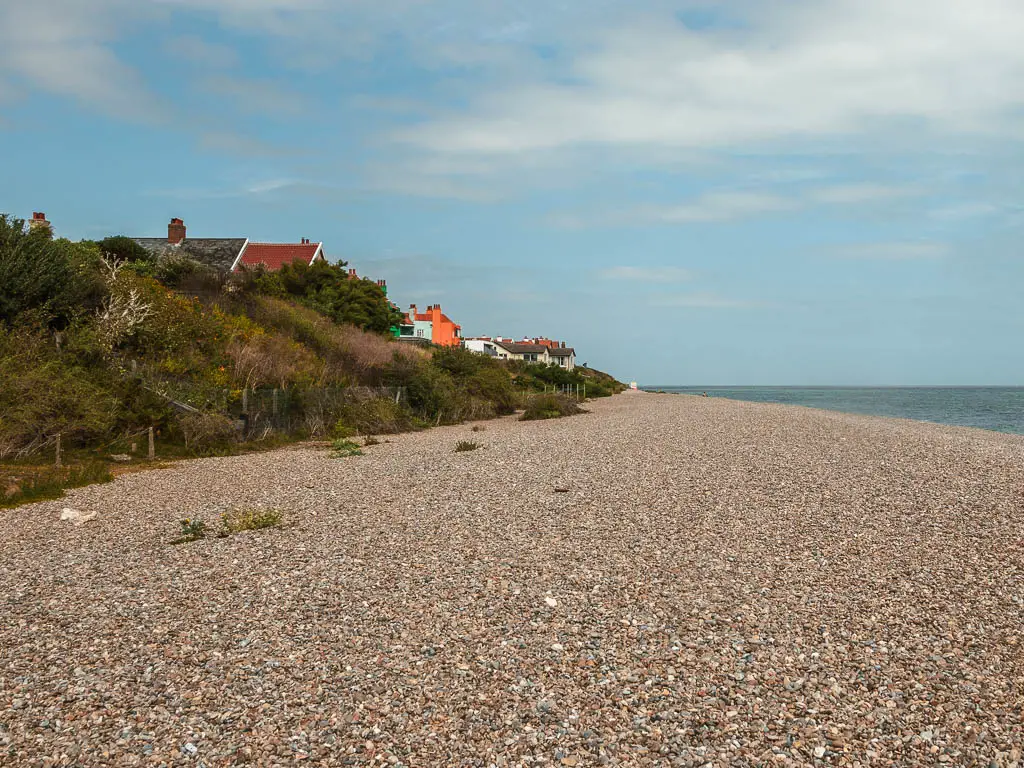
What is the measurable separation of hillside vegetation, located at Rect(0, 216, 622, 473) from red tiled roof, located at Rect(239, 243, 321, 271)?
16723 mm

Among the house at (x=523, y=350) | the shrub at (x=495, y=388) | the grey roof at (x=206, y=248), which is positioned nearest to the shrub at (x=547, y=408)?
the shrub at (x=495, y=388)

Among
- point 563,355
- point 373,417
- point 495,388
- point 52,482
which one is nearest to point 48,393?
point 52,482

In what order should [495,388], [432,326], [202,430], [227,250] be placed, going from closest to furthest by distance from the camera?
[202,430] < [495,388] < [227,250] < [432,326]

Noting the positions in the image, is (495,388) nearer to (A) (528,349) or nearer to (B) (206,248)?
(B) (206,248)

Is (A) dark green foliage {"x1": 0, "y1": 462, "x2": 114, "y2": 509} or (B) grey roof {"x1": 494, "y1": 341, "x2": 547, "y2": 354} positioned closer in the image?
(A) dark green foliage {"x1": 0, "y1": 462, "x2": 114, "y2": 509}

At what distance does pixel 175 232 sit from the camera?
144 feet

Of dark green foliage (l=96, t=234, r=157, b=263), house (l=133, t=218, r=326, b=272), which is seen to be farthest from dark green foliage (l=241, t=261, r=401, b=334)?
dark green foliage (l=96, t=234, r=157, b=263)

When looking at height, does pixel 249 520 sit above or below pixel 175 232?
below

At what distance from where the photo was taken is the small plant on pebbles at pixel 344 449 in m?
18.2

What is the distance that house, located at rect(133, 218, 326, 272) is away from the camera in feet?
138

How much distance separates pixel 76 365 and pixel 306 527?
1126 cm

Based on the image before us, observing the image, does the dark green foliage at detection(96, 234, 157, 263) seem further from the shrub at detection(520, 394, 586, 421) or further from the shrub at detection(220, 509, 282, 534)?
the shrub at detection(220, 509, 282, 534)

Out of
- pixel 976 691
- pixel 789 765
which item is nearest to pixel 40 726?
pixel 789 765

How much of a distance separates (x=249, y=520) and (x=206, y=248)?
38.5m
